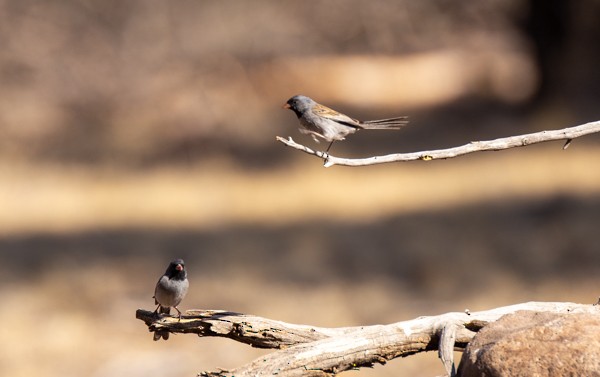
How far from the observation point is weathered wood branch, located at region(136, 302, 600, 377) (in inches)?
124

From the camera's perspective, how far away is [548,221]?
8.05 m

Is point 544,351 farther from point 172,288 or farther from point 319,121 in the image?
point 172,288

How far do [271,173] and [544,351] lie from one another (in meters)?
6.03

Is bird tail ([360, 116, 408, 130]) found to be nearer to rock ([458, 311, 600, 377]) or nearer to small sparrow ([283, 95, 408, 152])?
small sparrow ([283, 95, 408, 152])

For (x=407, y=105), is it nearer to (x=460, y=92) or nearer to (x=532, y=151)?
(x=460, y=92)

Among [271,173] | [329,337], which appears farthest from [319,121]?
[271,173]

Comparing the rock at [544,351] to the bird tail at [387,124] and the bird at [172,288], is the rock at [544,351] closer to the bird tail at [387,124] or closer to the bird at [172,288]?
the bird tail at [387,124]

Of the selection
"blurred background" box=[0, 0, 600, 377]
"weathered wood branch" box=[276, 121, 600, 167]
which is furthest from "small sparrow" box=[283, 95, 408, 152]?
"blurred background" box=[0, 0, 600, 377]

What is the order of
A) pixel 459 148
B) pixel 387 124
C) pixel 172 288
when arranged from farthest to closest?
pixel 172 288
pixel 387 124
pixel 459 148

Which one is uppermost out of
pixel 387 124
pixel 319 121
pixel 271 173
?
pixel 271 173

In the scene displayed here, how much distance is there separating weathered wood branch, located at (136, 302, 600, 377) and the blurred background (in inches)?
102

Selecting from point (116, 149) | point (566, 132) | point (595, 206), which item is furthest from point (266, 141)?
point (566, 132)

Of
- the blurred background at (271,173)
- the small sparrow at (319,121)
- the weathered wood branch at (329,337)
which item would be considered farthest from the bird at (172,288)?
the blurred background at (271,173)

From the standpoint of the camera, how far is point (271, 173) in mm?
8703
